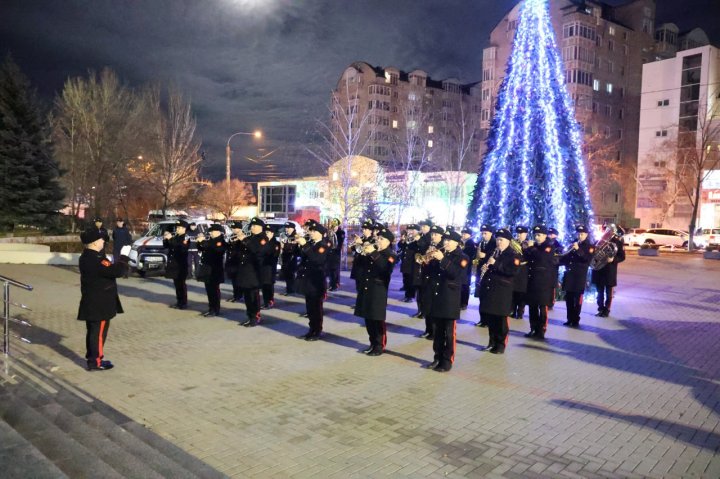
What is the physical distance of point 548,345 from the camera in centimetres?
893

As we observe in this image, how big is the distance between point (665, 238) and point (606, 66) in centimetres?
2892


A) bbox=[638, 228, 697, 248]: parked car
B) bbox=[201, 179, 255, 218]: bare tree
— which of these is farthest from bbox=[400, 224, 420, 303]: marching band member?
bbox=[638, 228, 697, 248]: parked car

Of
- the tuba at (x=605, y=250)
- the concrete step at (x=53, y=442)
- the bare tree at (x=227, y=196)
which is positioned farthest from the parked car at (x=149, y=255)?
the bare tree at (x=227, y=196)

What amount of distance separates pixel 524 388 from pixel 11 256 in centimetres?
2055

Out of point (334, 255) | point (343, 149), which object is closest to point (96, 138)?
point (343, 149)

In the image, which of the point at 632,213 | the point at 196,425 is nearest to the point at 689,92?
the point at 632,213

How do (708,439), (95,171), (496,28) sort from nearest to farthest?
1. (708,439)
2. (95,171)
3. (496,28)

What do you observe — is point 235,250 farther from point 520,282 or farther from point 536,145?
point 536,145

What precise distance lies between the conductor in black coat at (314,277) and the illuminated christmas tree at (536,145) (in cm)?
702

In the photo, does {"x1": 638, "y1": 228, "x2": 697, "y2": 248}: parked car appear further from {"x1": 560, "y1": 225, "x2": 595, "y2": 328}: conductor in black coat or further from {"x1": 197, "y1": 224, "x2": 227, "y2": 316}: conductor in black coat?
{"x1": 197, "y1": 224, "x2": 227, "y2": 316}: conductor in black coat

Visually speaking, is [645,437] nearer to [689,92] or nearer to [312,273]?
[312,273]

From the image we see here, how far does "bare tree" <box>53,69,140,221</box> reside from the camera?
31562mm

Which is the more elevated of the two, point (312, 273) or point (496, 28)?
point (496, 28)

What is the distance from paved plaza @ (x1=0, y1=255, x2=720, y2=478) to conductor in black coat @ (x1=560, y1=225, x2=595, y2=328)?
0.37 m
